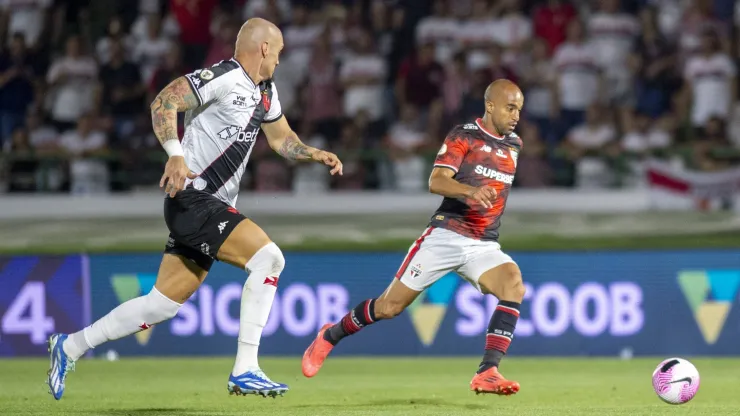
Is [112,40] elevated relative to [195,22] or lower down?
lower down

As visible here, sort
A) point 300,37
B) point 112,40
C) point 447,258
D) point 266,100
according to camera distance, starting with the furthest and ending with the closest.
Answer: point 112,40, point 300,37, point 447,258, point 266,100

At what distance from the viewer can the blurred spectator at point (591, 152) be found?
14.6 meters

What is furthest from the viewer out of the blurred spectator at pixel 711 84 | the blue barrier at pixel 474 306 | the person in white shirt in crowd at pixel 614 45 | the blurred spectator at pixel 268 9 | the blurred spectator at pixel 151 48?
the blurred spectator at pixel 268 9

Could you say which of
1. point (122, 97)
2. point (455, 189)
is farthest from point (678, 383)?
point (122, 97)

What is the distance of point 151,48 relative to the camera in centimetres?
1641

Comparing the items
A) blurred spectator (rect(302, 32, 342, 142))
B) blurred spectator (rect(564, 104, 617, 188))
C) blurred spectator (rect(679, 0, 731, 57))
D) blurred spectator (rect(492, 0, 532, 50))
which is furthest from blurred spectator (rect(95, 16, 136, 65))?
blurred spectator (rect(679, 0, 731, 57))

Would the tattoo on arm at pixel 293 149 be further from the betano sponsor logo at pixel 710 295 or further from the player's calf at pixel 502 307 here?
the betano sponsor logo at pixel 710 295

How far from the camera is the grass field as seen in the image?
8023 millimetres

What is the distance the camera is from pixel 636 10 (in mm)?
16109

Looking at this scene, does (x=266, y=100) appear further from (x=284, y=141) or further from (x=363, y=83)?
(x=363, y=83)

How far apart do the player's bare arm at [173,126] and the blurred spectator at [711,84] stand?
29.4ft

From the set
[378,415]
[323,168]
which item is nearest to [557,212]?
[323,168]

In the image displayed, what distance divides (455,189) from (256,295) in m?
1.57

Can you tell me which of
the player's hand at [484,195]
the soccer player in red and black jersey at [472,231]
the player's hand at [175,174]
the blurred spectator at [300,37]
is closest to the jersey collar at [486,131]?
the soccer player in red and black jersey at [472,231]
